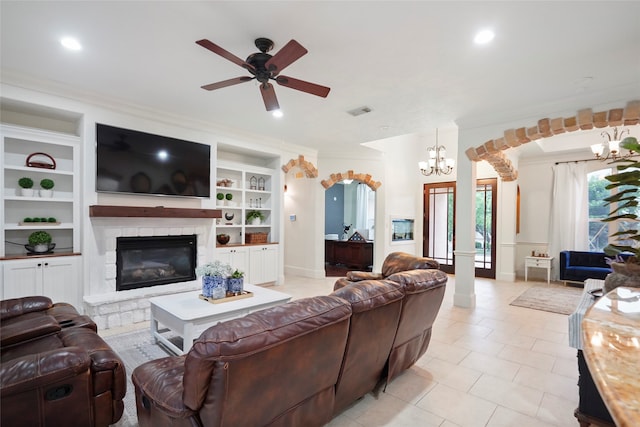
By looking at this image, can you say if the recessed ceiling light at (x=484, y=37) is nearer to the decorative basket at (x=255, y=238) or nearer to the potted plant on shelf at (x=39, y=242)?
the decorative basket at (x=255, y=238)

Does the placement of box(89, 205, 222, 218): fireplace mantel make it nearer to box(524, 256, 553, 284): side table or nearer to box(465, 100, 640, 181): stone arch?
box(465, 100, 640, 181): stone arch

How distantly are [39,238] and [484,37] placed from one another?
5.05 meters

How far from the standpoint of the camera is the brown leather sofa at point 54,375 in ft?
4.81

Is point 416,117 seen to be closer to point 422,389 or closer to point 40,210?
point 422,389

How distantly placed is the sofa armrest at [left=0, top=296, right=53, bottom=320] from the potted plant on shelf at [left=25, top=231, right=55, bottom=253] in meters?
1.49

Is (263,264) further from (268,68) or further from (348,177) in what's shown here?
(268,68)

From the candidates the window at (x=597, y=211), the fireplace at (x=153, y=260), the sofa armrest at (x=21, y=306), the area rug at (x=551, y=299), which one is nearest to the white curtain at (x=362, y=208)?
the area rug at (x=551, y=299)

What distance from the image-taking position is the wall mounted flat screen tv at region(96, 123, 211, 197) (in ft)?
13.0

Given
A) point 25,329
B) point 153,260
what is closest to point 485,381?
point 25,329

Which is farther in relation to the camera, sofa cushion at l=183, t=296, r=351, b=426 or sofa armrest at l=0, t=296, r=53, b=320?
sofa armrest at l=0, t=296, r=53, b=320

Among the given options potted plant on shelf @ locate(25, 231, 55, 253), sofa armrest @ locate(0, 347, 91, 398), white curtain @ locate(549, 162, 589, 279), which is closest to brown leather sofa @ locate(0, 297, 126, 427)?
sofa armrest @ locate(0, 347, 91, 398)

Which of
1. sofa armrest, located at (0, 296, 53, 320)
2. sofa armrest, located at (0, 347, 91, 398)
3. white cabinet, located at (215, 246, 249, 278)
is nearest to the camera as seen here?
sofa armrest, located at (0, 347, 91, 398)

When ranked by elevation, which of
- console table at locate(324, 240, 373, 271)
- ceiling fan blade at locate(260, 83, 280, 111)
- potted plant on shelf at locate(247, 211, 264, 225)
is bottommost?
console table at locate(324, 240, 373, 271)

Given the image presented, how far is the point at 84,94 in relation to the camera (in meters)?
3.77
